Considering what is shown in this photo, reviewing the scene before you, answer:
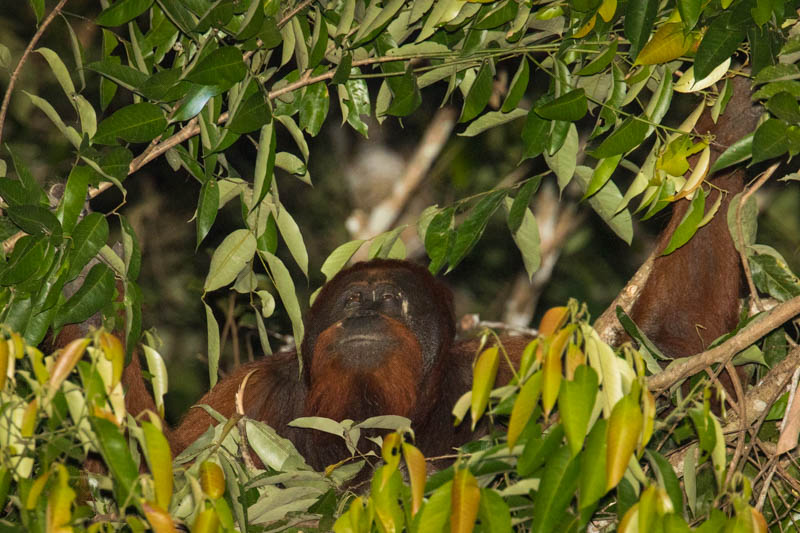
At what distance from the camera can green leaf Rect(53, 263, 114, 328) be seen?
3.35m

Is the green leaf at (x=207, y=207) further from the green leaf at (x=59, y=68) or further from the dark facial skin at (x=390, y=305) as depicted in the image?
the dark facial skin at (x=390, y=305)

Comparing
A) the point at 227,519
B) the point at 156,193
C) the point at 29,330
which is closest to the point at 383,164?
the point at 156,193

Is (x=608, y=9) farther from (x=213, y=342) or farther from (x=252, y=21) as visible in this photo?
(x=213, y=342)

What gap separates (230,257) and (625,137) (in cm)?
136

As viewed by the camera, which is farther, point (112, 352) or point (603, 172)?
point (603, 172)

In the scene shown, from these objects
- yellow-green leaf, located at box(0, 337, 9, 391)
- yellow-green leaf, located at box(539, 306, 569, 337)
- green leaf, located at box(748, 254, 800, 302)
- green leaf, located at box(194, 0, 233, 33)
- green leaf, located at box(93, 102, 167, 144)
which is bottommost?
green leaf, located at box(748, 254, 800, 302)

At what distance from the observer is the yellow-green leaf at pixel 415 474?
2.19m

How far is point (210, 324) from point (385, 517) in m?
1.67

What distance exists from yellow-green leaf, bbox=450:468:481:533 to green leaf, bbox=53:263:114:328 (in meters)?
1.66

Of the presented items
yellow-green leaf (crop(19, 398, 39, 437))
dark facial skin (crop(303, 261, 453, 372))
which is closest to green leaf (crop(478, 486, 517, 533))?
yellow-green leaf (crop(19, 398, 39, 437))

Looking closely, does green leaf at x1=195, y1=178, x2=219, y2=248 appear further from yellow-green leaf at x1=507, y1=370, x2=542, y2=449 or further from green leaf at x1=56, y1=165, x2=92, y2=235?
yellow-green leaf at x1=507, y1=370, x2=542, y2=449

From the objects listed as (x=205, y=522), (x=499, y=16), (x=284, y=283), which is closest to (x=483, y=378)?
(x=205, y=522)

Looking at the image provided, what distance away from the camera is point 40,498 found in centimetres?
222

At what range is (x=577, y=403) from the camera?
6.91 ft
